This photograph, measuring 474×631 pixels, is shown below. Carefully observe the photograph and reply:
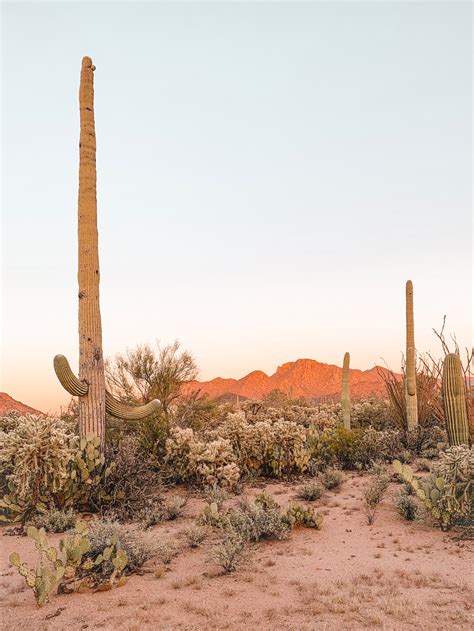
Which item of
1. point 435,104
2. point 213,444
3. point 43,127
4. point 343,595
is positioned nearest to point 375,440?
point 213,444

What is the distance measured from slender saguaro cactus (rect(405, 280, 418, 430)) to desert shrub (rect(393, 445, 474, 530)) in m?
7.63

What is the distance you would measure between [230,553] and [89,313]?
16.1 feet

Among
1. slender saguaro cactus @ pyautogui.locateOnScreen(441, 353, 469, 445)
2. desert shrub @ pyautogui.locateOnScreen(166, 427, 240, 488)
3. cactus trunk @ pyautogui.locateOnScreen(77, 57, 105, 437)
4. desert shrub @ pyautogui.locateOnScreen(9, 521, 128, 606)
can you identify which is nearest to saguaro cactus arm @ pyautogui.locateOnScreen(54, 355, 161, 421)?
cactus trunk @ pyautogui.locateOnScreen(77, 57, 105, 437)

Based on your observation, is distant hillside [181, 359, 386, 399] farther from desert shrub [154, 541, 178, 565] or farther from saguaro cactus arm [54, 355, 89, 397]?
desert shrub [154, 541, 178, 565]

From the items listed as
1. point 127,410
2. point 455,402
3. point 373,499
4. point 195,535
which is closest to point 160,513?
point 195,535

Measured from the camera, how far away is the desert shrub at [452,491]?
673 centimetres

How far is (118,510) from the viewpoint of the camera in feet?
25.0

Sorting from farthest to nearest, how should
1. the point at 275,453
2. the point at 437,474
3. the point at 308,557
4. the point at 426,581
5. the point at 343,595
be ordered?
the point at 275,453, the point at 437,474, the point at 308,557, the point at 426,581, the point at 343,595

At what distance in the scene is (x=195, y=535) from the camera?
6.29 meters

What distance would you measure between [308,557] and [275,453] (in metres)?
4.53

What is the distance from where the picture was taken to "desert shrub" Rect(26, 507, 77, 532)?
6898mm

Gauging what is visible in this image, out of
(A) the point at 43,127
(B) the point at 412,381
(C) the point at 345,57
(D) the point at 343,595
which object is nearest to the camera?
(D) the point at 343,595

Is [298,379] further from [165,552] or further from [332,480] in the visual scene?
[165,552]

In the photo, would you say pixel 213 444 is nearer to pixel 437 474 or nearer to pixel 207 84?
pixel 437 474
